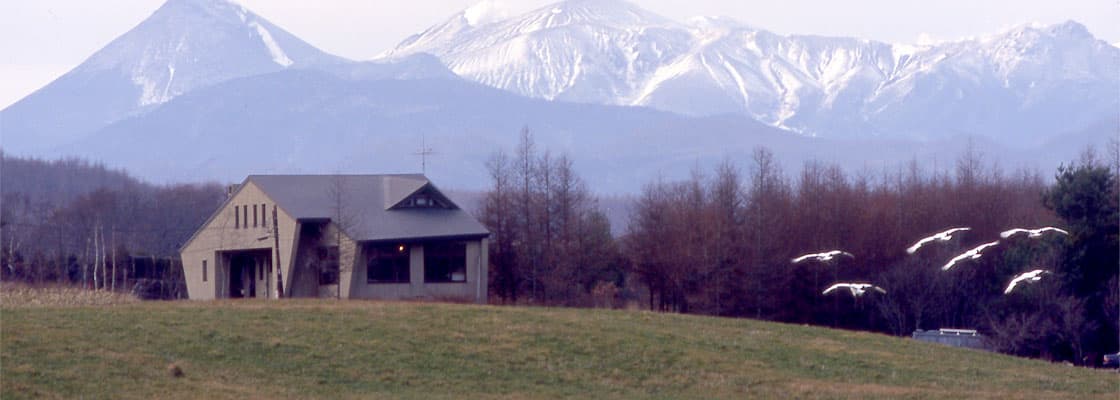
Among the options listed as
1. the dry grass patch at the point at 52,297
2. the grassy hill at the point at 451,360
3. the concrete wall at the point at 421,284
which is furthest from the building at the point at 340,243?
the grassy hill at the point at 451,360

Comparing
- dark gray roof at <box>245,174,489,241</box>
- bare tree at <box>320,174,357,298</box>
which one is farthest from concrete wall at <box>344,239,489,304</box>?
dark gray roof at <box>245,174,489,241</box>

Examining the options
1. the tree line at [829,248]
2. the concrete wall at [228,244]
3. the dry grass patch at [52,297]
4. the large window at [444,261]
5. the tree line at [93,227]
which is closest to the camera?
the dry grass patch at [52,297]

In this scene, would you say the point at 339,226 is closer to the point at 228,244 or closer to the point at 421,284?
the point at 421,284

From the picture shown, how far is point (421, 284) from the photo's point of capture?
183 feet

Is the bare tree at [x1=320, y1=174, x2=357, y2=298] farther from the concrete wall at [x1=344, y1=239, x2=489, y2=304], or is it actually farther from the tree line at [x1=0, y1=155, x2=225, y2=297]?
the tree line at [x1=0, y1=155, x2=225, y2=297]

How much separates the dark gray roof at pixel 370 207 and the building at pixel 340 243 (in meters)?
0.04

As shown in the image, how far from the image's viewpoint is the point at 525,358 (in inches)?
1212

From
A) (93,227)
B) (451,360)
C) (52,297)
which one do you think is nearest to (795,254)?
(52,297)

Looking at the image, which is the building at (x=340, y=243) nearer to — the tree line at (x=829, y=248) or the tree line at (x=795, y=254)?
the tree line at (x=795, y=254)

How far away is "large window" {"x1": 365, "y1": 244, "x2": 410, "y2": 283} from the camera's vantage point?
55562 millimetres

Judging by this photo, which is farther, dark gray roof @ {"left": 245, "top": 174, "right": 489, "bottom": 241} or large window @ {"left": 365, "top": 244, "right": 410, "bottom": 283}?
dark gray roof @ {"left": 245, "top": 174, "right": 489, "bottom": 241}

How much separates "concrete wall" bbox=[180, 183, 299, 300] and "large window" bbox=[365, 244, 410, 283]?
3.52 meters

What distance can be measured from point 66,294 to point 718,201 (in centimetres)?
3552

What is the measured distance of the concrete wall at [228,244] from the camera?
57.3m
